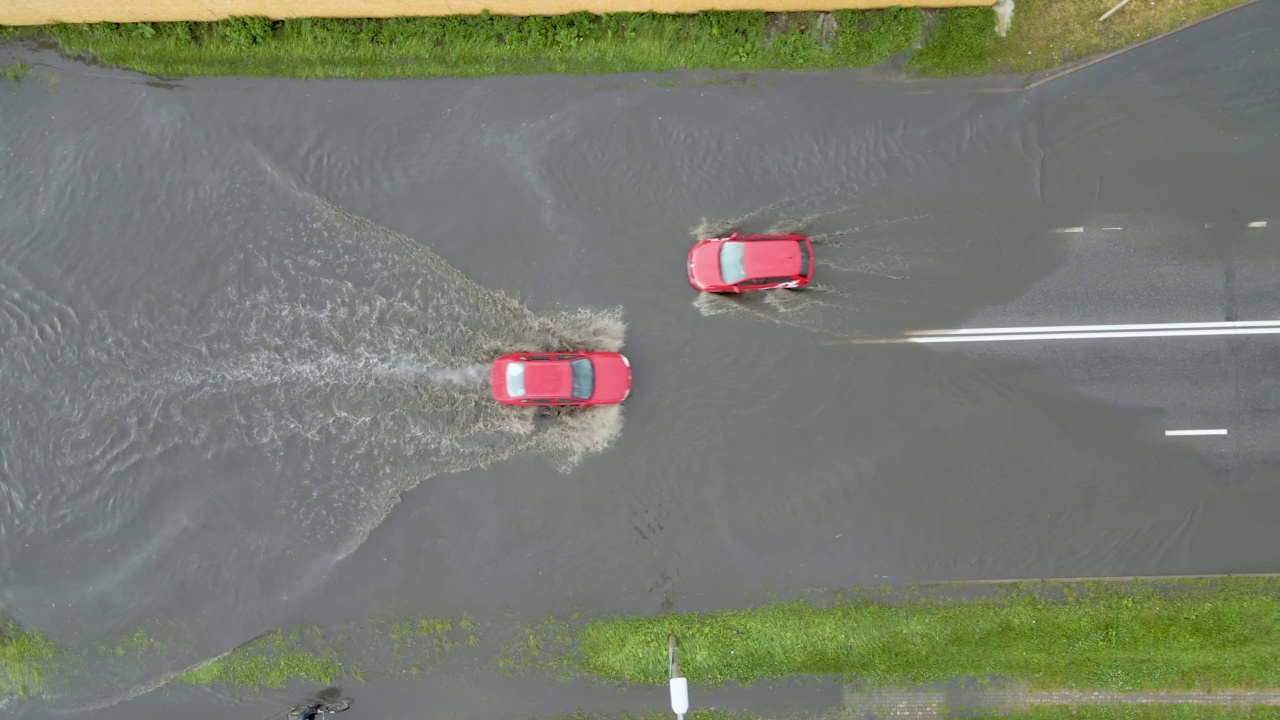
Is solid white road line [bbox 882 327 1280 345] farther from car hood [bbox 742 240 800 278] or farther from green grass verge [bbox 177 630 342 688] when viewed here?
green grass verge [bbox 177 630 342 688]

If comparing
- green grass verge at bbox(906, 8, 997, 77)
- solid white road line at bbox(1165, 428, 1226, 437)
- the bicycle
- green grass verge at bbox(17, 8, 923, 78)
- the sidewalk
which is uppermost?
green grass verge at bbox(17, 8, 923, 78)

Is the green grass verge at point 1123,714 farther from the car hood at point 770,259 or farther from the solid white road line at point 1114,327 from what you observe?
the car hood at point 770,259

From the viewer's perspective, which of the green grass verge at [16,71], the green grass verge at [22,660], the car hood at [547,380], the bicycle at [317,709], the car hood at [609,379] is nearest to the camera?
the car hood at [547,380]

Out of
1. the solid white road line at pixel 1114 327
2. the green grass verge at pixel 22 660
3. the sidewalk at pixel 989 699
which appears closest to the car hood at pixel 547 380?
the solid white road line at pixel 1114 327

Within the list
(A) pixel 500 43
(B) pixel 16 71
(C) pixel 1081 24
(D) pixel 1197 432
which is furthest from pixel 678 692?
(B) pixel 16 71

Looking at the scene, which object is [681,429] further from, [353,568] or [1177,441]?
[1177,441]

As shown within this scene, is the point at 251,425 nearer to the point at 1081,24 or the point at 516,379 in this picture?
the point at 516,379

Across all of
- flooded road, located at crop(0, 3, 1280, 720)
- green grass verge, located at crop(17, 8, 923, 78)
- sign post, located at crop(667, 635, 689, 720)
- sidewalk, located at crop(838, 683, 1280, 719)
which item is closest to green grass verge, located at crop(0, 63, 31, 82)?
green grass verge, located at crop(17, 8, 923, 78)
